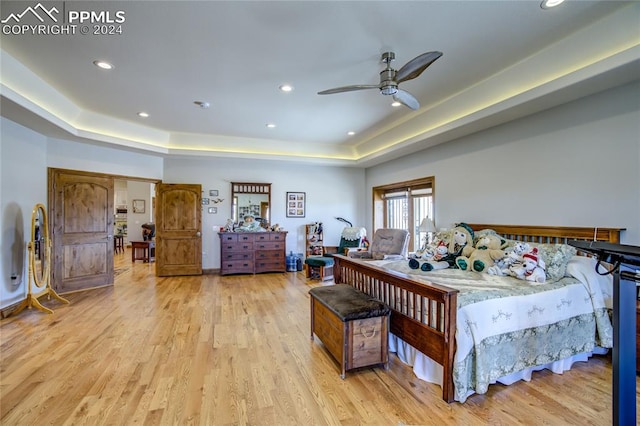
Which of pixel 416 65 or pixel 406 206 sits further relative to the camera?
pixel 406 206

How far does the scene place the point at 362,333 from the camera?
2.45 metres

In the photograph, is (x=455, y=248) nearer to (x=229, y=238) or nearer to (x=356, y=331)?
(x=356, y=331)

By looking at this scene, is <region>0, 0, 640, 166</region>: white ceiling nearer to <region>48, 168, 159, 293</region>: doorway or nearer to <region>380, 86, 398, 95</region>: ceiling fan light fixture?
<region>380, 86, 398, 95</region>: ceiling fan light fixture

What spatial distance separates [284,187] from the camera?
7.21 m

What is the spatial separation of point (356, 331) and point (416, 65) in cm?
233

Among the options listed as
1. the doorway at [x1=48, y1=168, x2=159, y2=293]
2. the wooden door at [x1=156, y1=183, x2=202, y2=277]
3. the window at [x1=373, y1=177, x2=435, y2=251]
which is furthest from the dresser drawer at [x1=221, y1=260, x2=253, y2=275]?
the window at [x1=373, y1=177, x2=435, y2=251]

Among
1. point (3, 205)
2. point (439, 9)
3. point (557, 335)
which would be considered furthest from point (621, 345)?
point (3, 205)

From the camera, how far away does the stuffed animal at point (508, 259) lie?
3.08m

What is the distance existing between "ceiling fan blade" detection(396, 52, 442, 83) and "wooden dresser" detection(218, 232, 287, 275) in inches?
185

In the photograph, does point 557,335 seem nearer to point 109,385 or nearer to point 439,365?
point 439,365

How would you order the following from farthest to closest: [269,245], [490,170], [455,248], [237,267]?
1. [269,245]
2. [237,267]
3. [490,170]
4. [455,248]

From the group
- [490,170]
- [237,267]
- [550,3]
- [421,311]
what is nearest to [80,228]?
[237,267]

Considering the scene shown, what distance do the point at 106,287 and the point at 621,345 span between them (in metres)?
6.80

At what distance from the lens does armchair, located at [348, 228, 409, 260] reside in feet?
16.8
